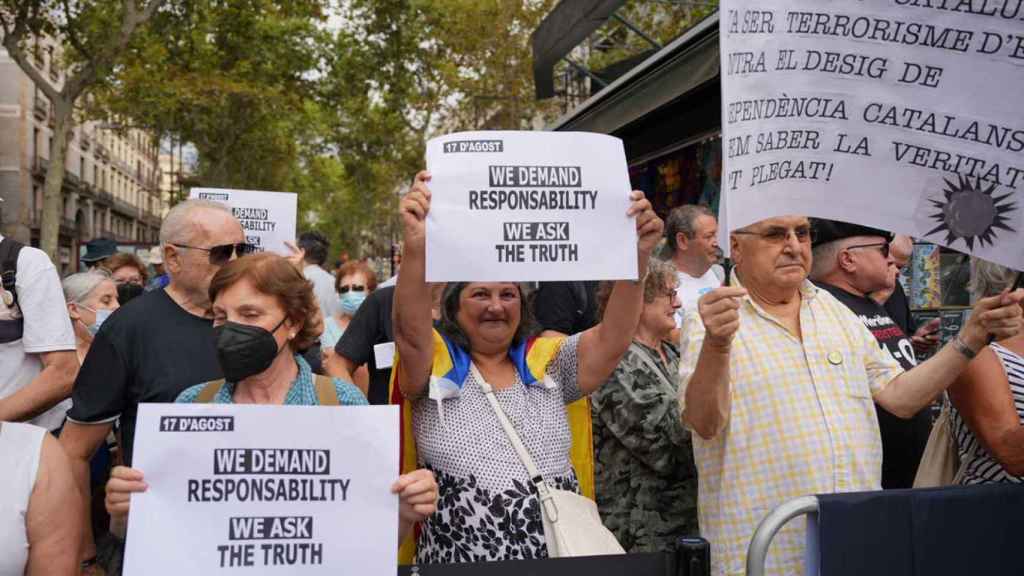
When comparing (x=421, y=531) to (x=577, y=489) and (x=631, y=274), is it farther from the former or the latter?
(x=631, y=274)

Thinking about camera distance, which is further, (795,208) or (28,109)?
(28,109)

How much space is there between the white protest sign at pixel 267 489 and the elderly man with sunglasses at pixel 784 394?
101cm

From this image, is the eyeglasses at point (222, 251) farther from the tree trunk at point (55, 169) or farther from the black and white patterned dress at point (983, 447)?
the tree trunk at point (55, 169)

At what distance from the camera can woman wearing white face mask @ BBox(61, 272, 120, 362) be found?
17.9ft

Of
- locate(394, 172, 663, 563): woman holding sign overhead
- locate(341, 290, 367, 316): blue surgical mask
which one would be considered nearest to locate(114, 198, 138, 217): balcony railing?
locate(341, 290, 367, 316): blue surgical mask

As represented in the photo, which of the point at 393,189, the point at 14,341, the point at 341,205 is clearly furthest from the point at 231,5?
the point at 341,205

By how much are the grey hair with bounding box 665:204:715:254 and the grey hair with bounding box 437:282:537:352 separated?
6.80 ft

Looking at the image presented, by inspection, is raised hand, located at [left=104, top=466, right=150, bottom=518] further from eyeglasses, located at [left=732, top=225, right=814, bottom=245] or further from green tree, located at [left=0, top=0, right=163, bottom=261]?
green tree, located at [left=0, top=0, right=163, bottom=261]

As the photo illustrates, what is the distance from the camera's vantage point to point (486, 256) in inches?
115

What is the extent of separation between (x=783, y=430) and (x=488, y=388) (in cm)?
92

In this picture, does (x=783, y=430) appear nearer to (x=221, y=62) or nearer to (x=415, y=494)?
(x=415, y=494)

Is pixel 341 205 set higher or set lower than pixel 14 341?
higher

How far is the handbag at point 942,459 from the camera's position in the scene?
10.9 ft

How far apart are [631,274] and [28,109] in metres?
54.2
